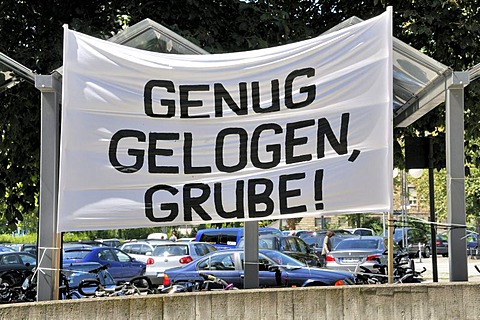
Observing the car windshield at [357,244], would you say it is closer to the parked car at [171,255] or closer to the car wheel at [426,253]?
the parked car at [171,255]

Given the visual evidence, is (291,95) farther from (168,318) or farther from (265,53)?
(168,318)

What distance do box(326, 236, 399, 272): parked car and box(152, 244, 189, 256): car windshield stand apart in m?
4.43

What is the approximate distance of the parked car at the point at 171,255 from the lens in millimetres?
23797

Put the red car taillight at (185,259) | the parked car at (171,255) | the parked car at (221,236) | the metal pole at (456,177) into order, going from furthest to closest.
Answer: the parked car at (221,236) → the red car taillight at (185,259) → the parked car at (171,255) → the metal pole at (456,177)

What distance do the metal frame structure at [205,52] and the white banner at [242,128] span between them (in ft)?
1.82

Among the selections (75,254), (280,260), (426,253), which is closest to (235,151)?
(280,260)

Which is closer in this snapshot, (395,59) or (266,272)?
(395,59)

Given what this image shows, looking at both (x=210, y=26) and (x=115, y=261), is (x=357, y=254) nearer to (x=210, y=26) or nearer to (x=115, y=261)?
(x=115, y=261)

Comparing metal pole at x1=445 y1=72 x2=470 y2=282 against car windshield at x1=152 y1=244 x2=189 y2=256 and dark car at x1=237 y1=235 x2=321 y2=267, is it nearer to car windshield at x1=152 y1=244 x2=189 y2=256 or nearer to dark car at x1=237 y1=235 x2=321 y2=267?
dark car at x1=237 y1=235 x2=321 y2=267

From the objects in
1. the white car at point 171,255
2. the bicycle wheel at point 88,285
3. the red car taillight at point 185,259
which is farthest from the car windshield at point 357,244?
the bicycle wheel at point 88,285

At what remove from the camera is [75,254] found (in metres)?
25.2

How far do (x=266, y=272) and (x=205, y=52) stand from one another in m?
6.02

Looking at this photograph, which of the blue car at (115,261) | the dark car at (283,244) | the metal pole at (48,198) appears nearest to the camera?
the metal pole at (48,198)

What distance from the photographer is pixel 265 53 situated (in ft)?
30.1
